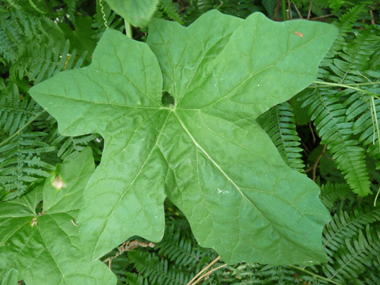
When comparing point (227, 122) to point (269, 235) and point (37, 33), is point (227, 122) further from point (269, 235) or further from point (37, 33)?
point (37, 33)

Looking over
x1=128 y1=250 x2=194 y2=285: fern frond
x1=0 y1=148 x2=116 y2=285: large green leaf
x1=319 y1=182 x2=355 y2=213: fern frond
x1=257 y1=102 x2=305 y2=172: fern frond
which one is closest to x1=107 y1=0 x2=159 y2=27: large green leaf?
x1=0 y1=148 x2=116 y2=285: large green leaf

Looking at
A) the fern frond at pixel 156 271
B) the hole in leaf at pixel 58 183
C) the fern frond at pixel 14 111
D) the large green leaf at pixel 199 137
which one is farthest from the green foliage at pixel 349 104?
the fern frond at pixel 14 111

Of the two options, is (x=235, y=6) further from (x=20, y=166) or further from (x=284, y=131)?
(x=20, y=166)

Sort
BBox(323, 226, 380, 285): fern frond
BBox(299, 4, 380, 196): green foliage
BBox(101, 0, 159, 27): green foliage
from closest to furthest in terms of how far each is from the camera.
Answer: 1. BBox(101, 0, 159, 27): green foliage
2. BBox(299, 4, 380, 196): green foliage
3. BBox(323, 226, 380, 285): fern frond

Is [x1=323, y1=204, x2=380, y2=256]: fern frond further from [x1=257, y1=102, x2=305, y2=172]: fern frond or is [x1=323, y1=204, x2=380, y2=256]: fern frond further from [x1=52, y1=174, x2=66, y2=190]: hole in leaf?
[x1=52, y1=174, x2=66, y2=190]: hole in leaf

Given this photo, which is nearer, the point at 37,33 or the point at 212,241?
the point at 212,241

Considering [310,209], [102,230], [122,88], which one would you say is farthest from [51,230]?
[310,209]

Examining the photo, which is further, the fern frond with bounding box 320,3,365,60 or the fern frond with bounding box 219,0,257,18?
the fern frond with bounding box 219,0,257,18

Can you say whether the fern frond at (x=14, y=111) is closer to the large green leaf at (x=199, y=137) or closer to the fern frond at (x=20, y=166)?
the fern frond at (x=20, y=166)
